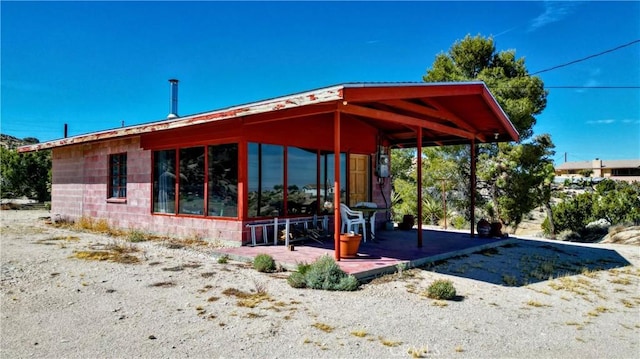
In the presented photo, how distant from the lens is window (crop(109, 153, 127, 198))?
10.4 meters

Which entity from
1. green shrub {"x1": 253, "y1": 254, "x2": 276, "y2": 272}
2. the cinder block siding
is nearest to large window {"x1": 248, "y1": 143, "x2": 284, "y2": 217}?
the cinder block siding

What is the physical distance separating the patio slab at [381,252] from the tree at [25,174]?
1844cm

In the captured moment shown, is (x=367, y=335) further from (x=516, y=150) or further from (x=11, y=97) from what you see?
(x=11, y=97)

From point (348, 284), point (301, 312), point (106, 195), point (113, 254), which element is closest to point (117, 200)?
point (106, 195)

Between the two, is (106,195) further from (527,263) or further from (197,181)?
(527,263)

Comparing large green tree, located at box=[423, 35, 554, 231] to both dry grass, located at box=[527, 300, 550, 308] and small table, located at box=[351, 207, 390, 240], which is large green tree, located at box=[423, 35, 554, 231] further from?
dry grass, located at box=[527, 300, 550, 308]

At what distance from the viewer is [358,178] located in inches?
401

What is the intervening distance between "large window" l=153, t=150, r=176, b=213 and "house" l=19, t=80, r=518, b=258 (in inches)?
0.9

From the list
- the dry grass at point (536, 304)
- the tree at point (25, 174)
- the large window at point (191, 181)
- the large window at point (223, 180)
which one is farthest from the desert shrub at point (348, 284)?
the tree at point (25, 174)

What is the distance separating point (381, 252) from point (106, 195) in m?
8.02

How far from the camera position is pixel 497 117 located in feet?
27.4

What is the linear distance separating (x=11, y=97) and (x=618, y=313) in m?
24.0

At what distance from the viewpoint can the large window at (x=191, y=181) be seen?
850cm

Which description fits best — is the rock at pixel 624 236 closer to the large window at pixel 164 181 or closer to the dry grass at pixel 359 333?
the dry grass at pixel 359 333
